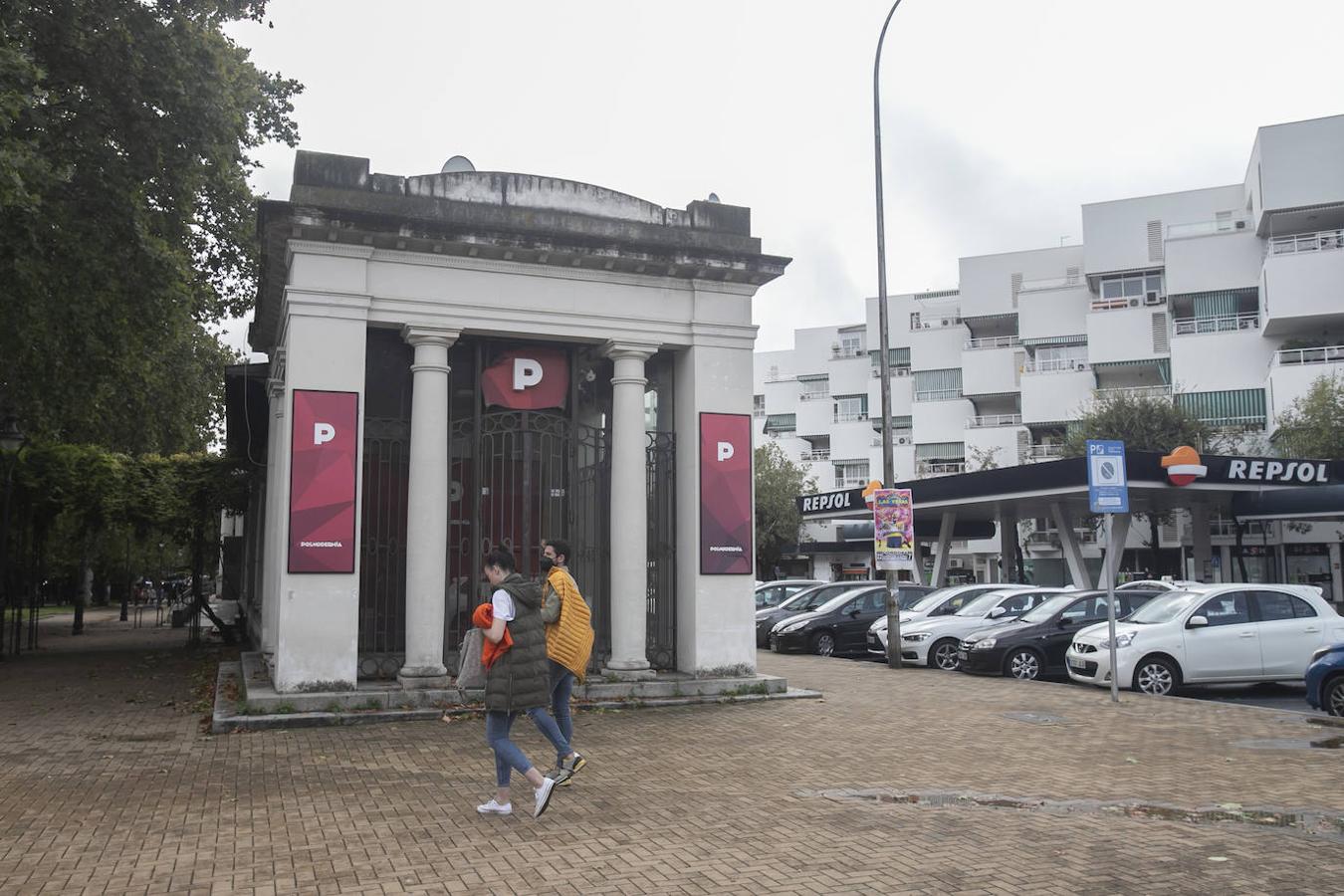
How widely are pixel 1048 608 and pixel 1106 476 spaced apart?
4607mm

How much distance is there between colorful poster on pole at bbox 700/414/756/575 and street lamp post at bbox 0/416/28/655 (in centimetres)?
1301

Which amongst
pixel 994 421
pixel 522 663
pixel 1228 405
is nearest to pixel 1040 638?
pixel 522 663

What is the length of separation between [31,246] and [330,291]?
553 centimetres

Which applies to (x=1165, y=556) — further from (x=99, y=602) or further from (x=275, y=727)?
(x=99, y=602)

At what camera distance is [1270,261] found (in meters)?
43.0

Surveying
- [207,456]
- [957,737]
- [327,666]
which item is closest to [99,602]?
[207,456]

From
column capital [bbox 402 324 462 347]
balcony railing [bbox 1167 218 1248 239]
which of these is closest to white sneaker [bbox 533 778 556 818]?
column capital [bbox 402 324 462 347]

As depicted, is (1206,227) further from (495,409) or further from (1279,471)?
(495,409)

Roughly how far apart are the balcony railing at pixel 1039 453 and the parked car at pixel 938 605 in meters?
31.1

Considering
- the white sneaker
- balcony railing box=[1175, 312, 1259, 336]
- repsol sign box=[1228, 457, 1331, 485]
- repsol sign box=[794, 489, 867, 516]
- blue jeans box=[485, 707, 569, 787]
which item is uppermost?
balcony railing box=[1175, 312, 1259, 336]

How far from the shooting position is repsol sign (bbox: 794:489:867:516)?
34.5 metres

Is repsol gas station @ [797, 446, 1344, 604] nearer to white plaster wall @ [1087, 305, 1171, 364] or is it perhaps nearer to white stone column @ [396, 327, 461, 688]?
white plaster wall @ [1087, 305, 1171, 364]

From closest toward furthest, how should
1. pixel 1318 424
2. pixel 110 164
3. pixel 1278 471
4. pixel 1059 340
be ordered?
pixel 110 164, pixel 1278 471, pixel 1318 424, pixel 1059 340

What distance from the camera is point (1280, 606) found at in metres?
15.4
